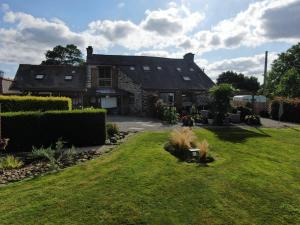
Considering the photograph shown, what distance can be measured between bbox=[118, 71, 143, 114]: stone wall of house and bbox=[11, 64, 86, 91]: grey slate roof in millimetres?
3978

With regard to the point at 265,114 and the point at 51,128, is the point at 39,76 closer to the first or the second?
the point at 51,128

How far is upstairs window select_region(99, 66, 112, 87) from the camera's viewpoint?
3334 cm

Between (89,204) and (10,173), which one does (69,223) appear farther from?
(10,173)

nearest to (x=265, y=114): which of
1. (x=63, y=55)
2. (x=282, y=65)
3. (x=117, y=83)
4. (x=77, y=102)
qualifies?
(x=117, y=83)

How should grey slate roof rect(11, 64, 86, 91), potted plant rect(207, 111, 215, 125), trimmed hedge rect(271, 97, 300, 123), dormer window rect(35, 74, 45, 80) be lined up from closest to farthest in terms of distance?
1. potted plant rect(207, 111, 215, 125)
2. trimmed hedge rect(271, 97, 300, 123)
3. grey slate roof rect(11, 64, 86, 91)
4. dormer window rect(35, 74, 45, 80)

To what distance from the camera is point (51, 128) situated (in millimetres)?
11500

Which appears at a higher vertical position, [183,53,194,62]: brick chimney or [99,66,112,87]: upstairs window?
[183,53,194,62]: brick chimney

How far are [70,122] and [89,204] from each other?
6445 mm

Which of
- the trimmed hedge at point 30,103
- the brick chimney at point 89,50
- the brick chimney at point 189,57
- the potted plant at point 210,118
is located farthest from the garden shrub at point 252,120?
the brick chimney at point 89,50

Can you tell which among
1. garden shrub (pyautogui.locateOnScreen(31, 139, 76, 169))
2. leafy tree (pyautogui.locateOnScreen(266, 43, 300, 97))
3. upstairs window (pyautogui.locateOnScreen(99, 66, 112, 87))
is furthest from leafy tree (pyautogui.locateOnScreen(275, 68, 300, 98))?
garden shrub (pyautogui.locateOnScreen(31, 139, 76, 169))

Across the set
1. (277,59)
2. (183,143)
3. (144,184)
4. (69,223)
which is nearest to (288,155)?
(183,143)

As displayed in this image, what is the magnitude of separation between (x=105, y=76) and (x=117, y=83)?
4.79 ft

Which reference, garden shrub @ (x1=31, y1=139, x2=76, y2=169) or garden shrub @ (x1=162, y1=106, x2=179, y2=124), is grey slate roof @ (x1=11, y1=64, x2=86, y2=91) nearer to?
garden shrub @ (x1=162, y1=106, x2=179, y2=124)

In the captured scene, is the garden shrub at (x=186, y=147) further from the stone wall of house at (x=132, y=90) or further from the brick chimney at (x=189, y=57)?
the brick chimney at (x=189, y=57)
